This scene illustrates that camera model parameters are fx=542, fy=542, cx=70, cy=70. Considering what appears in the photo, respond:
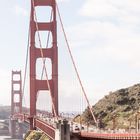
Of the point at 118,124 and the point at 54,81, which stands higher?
the point at 54,81

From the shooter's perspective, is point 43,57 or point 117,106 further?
point 117,106

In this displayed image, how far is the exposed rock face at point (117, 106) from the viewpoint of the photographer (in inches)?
2938

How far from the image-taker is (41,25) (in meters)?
73.4

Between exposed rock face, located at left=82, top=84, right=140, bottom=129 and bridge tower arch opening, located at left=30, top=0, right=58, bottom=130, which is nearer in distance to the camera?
bridge tower arch opening, located at left=30, top=0, right=58, bottom=130

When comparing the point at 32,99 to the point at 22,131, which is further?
the point at 22,131

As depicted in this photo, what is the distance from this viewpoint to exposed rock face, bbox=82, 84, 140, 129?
74.6 metres

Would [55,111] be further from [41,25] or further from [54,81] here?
[41,25]

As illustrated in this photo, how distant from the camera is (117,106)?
83.8 meters

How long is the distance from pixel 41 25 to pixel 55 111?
1523cm

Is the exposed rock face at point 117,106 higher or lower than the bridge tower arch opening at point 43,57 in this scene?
lower

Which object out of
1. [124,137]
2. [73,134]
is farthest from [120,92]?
[124,137]

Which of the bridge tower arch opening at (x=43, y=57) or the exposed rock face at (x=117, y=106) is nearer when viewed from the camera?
the bridge tower arch opening at (x=43, y=57)

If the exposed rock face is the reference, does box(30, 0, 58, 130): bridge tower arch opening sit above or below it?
above

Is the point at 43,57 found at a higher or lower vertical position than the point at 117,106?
A: higher
